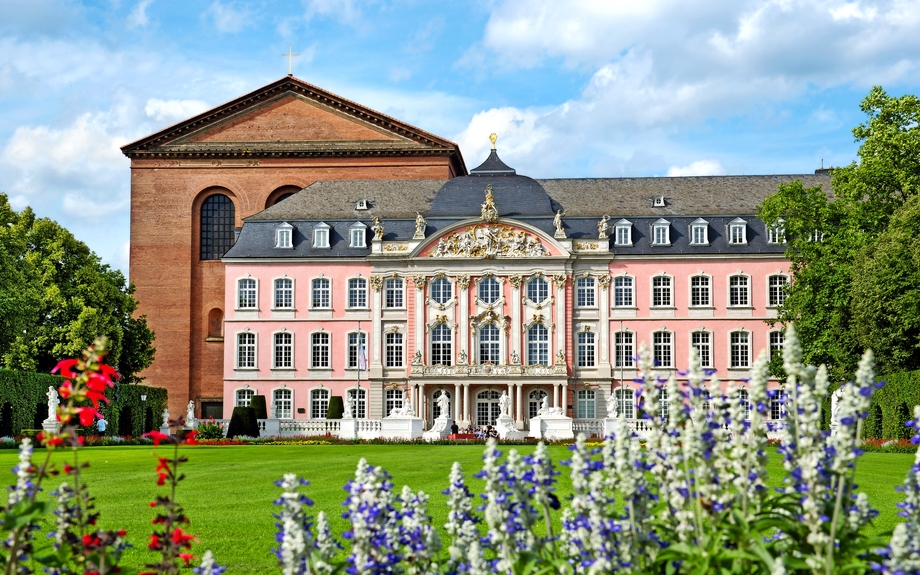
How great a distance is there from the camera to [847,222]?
50062 millimetres

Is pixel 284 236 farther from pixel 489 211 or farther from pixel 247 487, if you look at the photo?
pixel 247 487

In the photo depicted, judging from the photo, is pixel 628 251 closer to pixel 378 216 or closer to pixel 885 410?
pixel 378 216

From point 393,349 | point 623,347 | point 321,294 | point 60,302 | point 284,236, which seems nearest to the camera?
point 60,302

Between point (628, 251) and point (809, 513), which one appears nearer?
point (809, 513)

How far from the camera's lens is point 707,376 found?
7.10 metres

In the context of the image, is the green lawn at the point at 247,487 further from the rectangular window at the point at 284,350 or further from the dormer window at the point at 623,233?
the dormer window at the point at 623,233

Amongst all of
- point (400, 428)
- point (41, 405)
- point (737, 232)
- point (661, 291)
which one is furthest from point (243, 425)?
point (737, 232)

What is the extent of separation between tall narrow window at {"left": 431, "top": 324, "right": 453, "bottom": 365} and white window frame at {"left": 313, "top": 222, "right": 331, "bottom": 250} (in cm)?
768

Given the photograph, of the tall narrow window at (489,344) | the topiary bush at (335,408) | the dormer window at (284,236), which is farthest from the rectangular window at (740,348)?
the dormer window at (284,236)

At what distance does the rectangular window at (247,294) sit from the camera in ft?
210

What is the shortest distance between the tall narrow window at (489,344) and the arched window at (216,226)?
16776 mm

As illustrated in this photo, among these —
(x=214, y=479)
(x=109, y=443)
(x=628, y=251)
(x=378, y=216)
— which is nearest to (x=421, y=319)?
(x=378, y=216)

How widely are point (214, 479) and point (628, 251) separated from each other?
4053cm

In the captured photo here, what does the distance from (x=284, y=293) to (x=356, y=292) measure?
392 centimetres
